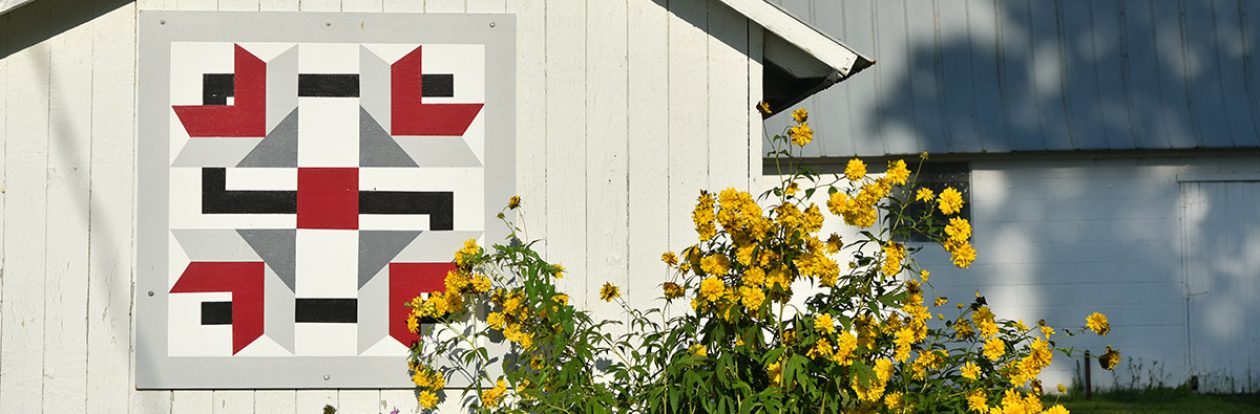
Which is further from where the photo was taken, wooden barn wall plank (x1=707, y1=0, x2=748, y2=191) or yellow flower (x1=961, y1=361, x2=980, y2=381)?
wooden barn wall plank (x1=707, y1=0, x2=748, y2=191)

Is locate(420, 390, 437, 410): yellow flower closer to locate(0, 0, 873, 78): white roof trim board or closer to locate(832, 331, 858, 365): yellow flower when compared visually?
locate(832, 331, 858, 365): yellow flower

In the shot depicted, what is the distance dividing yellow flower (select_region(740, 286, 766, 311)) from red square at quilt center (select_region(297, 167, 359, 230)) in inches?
64.2

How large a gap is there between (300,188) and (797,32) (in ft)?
6.54

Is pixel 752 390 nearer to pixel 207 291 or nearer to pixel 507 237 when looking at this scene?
pixel 507 237

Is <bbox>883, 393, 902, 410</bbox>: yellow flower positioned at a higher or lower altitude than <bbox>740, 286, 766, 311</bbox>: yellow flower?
lower

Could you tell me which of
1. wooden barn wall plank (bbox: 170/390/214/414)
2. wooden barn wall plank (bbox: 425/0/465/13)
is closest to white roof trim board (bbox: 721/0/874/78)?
wooden barn wall plank (bbox: 425/0/465/13)

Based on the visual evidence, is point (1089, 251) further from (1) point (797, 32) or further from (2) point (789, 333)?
(2) point (789, 333)

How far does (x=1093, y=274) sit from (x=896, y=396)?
7.13m

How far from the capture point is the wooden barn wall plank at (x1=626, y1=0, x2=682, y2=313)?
517 cm

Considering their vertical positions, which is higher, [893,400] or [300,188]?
[300,188]

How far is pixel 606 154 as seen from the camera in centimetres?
519

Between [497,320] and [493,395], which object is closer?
[493,395]

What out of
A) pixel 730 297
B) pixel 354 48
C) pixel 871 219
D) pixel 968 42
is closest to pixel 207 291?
pixel 354 48

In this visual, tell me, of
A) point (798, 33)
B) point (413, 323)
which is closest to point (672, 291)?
point (413, 323)
